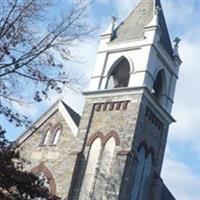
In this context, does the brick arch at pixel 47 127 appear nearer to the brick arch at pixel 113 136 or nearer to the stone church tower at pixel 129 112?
the stone church tower at pixel 129 112

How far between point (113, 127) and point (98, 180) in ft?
7.20

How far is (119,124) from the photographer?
80.5 feet

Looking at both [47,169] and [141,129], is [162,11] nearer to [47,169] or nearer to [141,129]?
[141,129]

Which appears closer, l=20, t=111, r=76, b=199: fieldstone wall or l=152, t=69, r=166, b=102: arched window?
l=20, t=111, r=76, b=199: fieldstone wall

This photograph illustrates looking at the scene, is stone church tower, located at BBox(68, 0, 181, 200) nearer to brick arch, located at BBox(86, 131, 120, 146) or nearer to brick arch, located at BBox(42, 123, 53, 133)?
brick arch, located at BBox(86, 131, 120, 146)

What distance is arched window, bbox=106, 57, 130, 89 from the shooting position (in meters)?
26.6

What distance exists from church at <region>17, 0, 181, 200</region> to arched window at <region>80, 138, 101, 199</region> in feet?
0.09

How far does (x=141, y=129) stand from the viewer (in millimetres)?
24625

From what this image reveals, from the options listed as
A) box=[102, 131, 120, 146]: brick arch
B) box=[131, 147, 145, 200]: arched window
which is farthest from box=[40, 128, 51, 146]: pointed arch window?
box=[131, 147, 145, 200]: arched window

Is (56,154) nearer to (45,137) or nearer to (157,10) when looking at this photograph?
(45,137)

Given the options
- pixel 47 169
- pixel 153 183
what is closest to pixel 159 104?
pixel 153 183

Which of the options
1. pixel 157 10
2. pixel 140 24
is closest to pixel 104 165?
pixel 140 24

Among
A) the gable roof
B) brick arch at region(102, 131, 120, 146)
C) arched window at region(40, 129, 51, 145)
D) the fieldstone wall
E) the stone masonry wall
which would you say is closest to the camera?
the stone masonry wall

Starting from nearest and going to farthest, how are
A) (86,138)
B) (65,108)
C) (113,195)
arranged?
(113,195)
(86,138)
(65,108)
